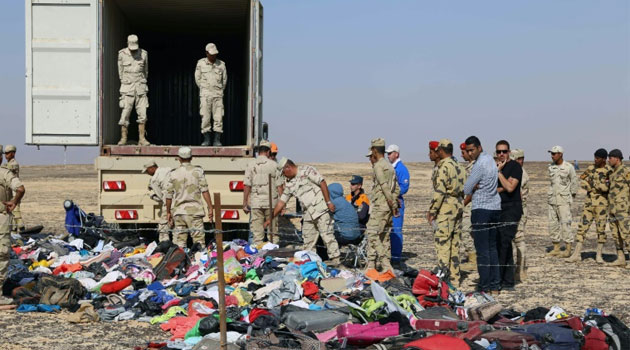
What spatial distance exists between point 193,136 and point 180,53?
1593 millimetres

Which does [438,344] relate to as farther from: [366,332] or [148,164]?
[148,164]

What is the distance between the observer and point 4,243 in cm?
898

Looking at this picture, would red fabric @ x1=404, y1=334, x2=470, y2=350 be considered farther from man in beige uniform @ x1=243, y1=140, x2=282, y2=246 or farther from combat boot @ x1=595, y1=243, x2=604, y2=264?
combat boot @ x1=595, y1=243, x2=604, y2=264

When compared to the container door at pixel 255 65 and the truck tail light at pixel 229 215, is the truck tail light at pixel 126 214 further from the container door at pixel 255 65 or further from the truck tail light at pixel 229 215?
the container door at pixel 255 65

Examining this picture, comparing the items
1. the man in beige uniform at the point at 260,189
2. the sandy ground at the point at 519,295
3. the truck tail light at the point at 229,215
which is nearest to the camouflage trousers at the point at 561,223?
the sandy ground at the point at 519,295

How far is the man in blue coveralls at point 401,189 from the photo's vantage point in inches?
439

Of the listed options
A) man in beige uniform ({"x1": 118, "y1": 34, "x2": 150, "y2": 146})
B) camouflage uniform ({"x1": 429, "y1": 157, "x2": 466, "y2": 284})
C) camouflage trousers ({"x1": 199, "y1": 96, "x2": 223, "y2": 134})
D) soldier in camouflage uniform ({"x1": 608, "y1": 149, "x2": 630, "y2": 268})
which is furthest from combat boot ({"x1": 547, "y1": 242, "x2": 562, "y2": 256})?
man in beige uniform ({"x1": 118, "y1": 34, "x2": 150, "y2": 146})

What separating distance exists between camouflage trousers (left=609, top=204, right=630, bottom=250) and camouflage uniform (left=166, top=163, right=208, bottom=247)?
5671mm

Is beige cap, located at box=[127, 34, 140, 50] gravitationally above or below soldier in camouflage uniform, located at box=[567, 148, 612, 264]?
above

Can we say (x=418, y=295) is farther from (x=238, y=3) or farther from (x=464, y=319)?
(x=238, y=3)

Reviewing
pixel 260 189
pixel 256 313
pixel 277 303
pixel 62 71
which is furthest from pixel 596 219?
pixel 62 71

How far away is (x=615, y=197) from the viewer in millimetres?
11578

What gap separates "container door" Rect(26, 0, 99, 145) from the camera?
11461 mm

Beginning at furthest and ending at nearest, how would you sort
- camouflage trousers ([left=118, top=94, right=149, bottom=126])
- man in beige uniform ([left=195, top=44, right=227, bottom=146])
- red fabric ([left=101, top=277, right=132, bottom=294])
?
man in beige uniform ([left=195, top=44, right=227, bottom=146]), camouflage trousers ([left=118, top=94, right=149, bottom=126]), red fabric ([left=101, top=277, right=132, bottom=294])
